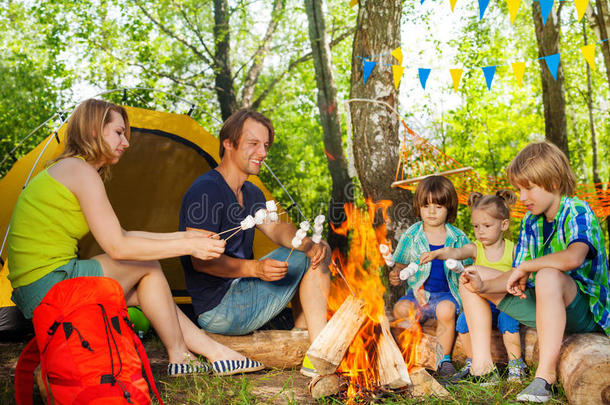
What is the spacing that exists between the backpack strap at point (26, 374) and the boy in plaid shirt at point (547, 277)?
1.86 meters

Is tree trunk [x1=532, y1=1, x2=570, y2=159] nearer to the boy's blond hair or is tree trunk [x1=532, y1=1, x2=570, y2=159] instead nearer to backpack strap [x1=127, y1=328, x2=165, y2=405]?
the boy's blond hair

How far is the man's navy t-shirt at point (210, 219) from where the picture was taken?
256cm

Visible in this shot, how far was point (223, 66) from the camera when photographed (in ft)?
34.6

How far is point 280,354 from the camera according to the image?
8.98 ft

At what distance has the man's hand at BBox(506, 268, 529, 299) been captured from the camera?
2.27 meters

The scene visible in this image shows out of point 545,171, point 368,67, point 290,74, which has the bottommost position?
point 545,171

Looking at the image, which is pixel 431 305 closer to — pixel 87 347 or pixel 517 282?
pixel 517 282

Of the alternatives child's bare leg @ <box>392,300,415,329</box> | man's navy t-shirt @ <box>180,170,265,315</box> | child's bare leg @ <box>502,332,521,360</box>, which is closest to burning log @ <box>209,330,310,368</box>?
man's navy t-shirt @ <box>180,170,265,315</box>

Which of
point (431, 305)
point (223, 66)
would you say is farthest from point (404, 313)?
point (223, 66)

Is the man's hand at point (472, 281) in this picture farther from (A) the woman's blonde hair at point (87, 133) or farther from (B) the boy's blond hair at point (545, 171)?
(A) the woman's blonde hair at point (87, 133)

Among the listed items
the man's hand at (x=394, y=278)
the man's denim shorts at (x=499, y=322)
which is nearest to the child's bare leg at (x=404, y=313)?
the man's hand at (x=394, y=278)

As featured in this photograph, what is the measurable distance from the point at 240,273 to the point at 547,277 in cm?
141

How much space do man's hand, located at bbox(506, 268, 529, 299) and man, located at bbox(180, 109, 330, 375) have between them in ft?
2.85

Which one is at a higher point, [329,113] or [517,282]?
[329,113]
